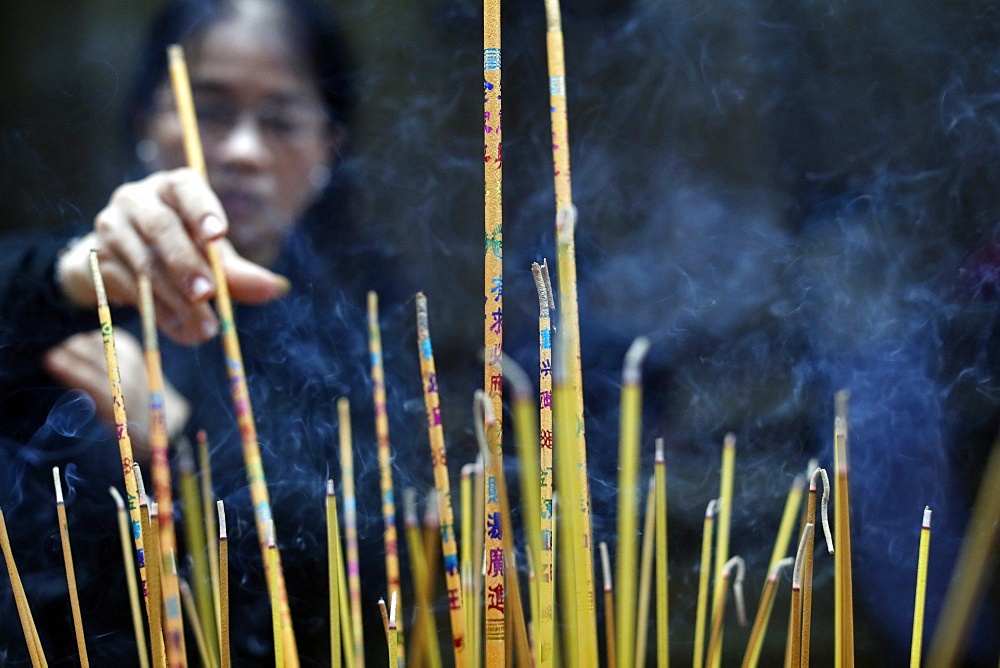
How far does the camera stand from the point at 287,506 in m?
1.22

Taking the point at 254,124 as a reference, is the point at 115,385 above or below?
below

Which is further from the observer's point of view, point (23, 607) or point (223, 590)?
point (23, 607)

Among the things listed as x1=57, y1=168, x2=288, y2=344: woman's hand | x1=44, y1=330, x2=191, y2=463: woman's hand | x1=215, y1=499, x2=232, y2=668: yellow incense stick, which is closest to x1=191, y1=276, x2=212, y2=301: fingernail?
x1=57, y1=168, x2=288, y2=344: woman's hand

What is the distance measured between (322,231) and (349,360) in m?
0.17

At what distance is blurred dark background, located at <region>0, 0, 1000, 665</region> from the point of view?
1.23 m

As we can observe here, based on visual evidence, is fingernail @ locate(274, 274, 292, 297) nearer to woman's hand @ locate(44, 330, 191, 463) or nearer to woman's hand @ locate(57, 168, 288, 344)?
woman's hand @ locate(57, 168, 288, 344)

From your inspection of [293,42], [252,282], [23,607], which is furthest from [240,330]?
[23,607]

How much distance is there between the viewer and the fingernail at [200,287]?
1.14 metres

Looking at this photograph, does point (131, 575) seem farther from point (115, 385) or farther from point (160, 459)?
point (160, 459)

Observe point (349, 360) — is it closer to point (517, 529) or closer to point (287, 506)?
point (287, 506)

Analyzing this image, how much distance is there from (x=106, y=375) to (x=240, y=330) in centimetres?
18

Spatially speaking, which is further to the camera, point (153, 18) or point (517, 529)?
point (517, 529)

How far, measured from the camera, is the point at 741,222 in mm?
1241

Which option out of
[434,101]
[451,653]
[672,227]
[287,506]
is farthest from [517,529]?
[434,101]
